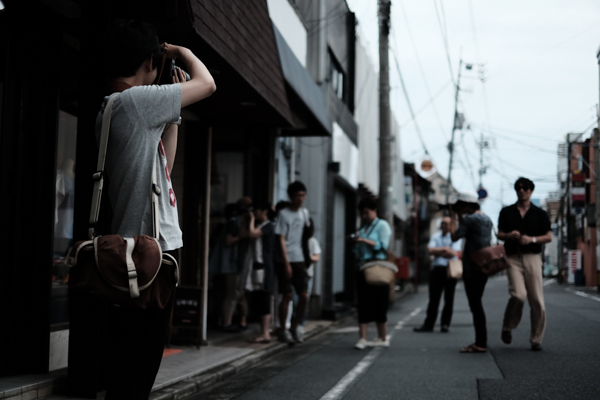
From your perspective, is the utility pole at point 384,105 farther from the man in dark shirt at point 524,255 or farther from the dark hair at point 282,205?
the man in dark shirt at point 524,255

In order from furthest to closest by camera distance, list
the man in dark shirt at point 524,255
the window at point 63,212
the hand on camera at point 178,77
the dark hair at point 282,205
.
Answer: the dark hair at point 282,205, the man in dark shirt at point 524,255, the window at point 63,212, the hand on camera at point 178,77

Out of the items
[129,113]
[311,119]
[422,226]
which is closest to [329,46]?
[311,119]

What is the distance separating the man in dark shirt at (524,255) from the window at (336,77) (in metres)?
9.08

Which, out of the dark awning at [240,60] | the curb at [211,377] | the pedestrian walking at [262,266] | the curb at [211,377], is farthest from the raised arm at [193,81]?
the pedestrian walking at [262,266]

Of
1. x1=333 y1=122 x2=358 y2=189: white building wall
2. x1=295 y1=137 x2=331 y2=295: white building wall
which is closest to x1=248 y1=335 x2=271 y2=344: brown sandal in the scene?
x1=295 y1=137 x2=331 y2=295: white building wall

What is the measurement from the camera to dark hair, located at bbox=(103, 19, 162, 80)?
2498mm

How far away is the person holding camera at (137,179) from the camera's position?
239 centimetres

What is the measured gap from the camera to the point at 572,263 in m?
42.7

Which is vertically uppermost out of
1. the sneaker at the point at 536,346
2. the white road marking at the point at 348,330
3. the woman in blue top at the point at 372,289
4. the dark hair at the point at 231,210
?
the dark hair at the point at 231,210

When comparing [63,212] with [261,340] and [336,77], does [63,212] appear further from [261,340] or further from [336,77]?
[336,77]

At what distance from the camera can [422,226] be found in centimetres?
6112

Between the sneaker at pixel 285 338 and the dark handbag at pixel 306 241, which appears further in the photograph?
the sneaker at pixel 285 338

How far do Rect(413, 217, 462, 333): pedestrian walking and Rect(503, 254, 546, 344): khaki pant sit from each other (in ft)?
8.60

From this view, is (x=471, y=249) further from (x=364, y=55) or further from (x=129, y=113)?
(x=364, y=55)
